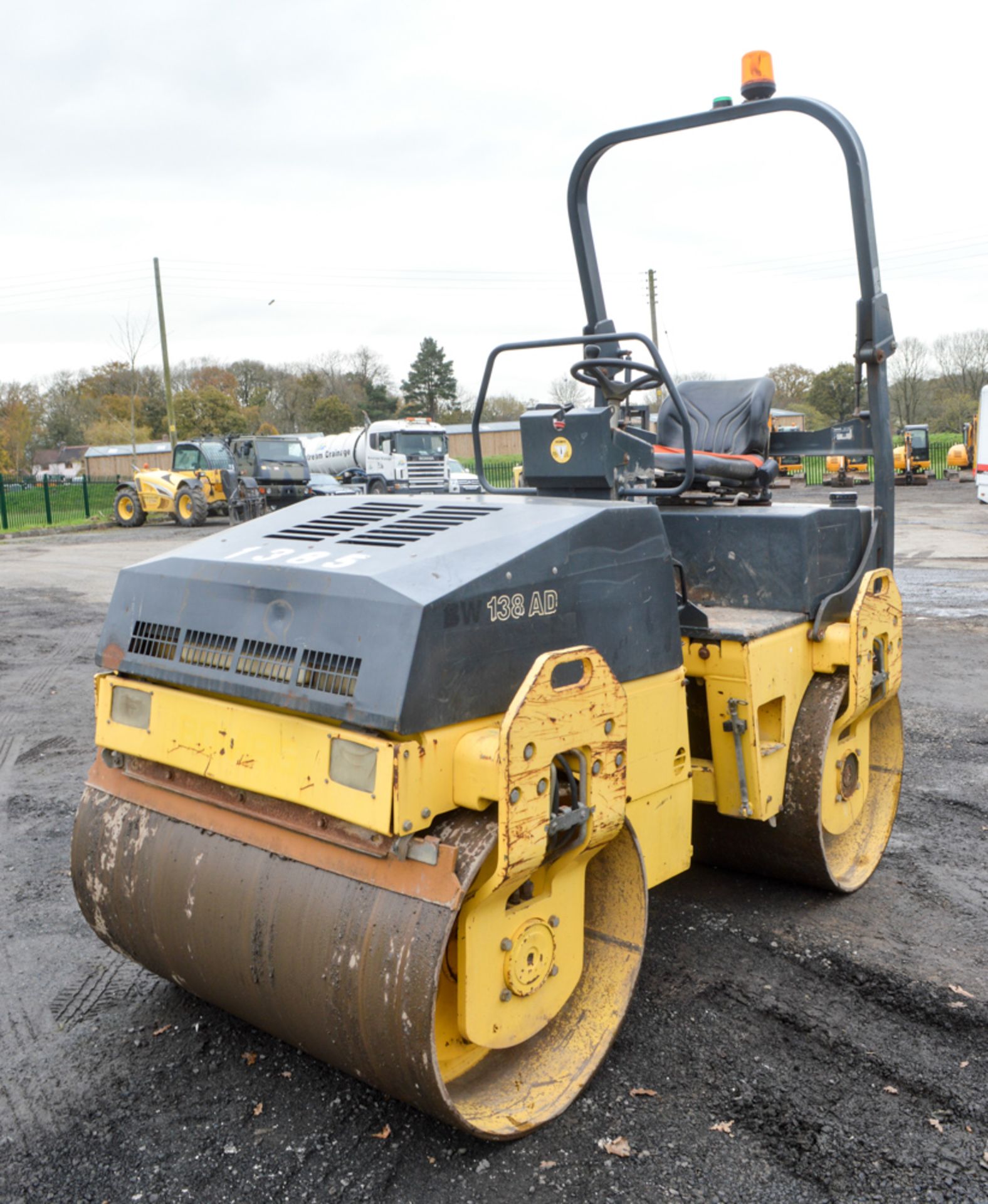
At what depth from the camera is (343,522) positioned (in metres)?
3.17

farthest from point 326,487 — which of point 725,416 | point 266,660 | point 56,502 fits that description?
point 266,660

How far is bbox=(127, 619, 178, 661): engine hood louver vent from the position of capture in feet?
9.45

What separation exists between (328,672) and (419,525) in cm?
63

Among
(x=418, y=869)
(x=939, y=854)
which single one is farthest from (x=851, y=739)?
(x=418, y=869)

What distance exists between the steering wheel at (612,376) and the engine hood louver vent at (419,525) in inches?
25.2

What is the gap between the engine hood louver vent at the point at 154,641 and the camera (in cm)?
288

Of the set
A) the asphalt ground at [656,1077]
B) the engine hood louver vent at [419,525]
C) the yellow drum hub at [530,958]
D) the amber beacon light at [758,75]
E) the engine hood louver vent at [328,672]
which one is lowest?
the asphalt ground at [656,1077]

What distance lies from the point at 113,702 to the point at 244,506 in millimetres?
21546

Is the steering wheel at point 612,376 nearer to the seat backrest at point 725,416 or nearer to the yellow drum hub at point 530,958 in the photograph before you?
the seat backrest at point 725,416

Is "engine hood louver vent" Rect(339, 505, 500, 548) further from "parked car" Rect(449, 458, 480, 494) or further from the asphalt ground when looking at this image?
"parked car" Rect(449, 458, 480, 494)

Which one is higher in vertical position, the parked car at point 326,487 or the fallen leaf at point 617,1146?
the parked car at point 326,487

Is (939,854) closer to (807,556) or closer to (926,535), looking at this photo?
(807,556)

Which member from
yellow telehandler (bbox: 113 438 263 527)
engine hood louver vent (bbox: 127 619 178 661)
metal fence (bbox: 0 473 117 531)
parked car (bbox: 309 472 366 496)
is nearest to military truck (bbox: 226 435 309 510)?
yellow telehandler (bbox: 113 438 263 527)

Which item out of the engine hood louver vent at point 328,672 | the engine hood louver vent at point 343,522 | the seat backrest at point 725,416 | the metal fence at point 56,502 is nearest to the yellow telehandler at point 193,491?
the metal fence at point 56,502
